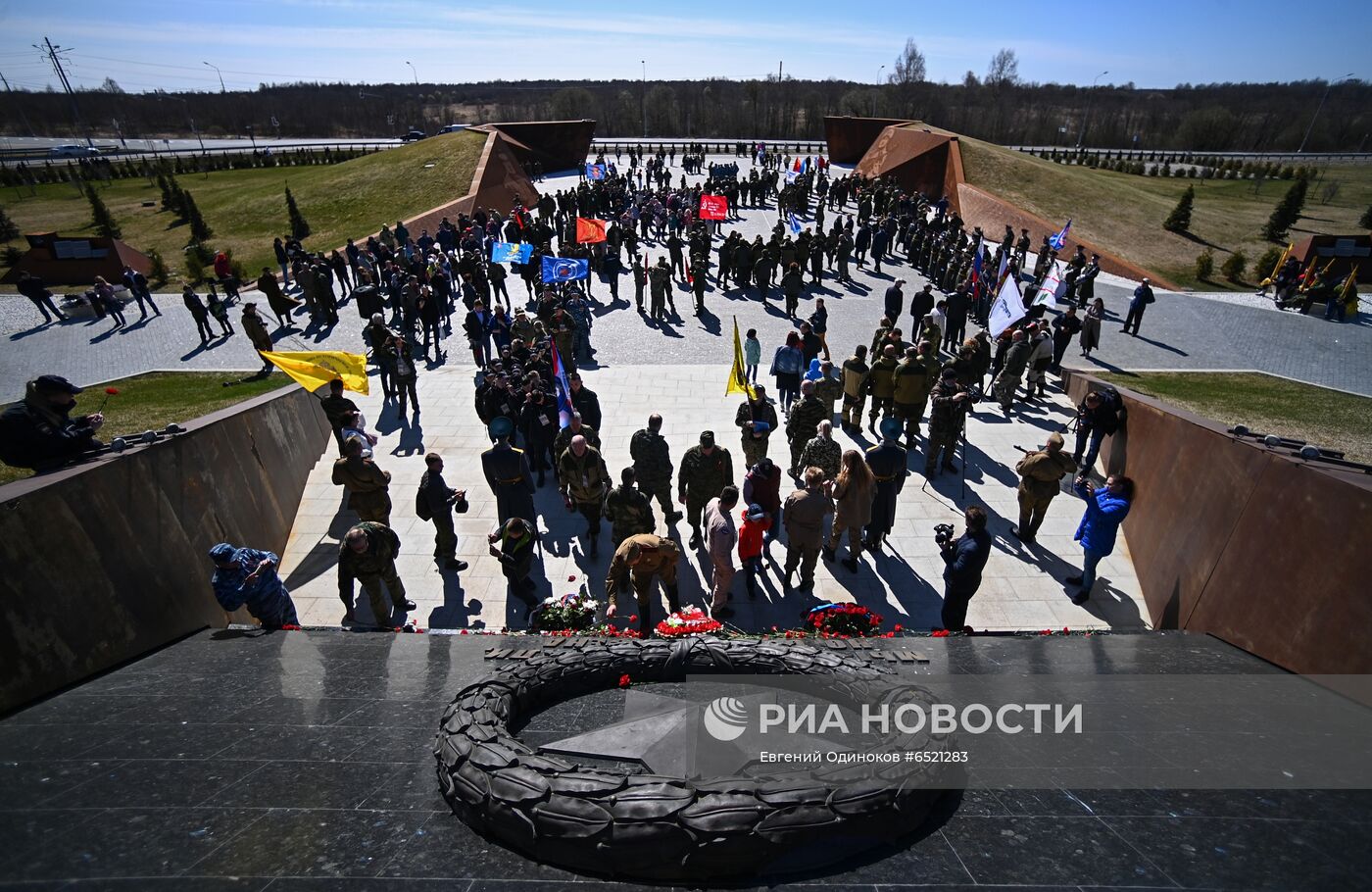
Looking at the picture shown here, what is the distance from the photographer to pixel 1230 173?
4456 centimetres

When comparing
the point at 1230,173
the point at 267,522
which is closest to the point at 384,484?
the point at 267,522

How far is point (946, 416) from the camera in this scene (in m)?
9.31

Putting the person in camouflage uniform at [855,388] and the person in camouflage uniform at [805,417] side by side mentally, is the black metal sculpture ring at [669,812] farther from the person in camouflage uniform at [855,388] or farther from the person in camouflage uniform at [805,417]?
the person in camouflage uniform at [855,388]

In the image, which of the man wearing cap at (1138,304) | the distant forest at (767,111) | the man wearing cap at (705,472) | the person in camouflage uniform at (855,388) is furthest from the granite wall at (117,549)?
the distant forest at (767,111)

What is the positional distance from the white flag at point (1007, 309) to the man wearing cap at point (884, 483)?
4398 mm

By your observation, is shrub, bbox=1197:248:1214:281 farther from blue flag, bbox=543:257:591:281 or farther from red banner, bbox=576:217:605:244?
blue flag, bbox=543:257:591:281

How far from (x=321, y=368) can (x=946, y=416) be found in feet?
30.1

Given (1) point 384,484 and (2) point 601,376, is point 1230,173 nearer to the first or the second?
(2) point 601,376

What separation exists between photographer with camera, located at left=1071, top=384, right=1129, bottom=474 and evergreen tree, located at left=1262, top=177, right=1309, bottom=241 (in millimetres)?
26601

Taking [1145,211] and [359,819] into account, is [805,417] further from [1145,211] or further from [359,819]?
[1145,211]

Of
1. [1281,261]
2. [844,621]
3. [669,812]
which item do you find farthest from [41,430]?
[1281,261]

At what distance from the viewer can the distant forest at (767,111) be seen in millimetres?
68875

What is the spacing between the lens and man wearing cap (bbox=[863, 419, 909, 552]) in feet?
24.5

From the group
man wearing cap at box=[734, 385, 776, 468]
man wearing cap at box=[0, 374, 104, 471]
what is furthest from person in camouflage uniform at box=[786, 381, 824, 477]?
man wearing cap at box=[0, 374, 104, 471]
